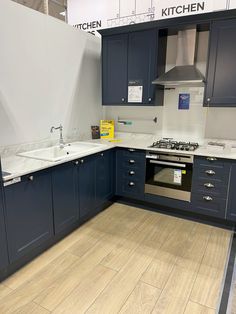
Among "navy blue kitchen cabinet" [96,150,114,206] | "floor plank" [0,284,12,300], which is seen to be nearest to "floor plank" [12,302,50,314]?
"floor plank" [0,284,12,300]

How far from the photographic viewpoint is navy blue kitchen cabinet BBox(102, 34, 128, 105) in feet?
10.4

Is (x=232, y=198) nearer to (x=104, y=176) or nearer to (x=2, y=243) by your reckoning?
(x=104, y=176)

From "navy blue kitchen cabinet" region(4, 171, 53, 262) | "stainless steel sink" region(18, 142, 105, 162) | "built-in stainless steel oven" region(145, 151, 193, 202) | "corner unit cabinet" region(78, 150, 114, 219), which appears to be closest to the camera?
"navy blue kitchen cabinet" region(4, 171, 53, 262)

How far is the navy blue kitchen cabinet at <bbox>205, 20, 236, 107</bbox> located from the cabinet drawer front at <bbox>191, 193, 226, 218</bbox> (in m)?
1.11

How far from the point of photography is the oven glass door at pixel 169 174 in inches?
110

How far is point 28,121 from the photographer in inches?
101

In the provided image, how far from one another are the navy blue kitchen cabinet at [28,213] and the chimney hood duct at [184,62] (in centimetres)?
185

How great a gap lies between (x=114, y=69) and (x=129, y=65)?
24cm

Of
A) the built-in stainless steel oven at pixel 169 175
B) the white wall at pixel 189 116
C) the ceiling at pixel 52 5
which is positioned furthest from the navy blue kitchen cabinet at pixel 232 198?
the ceiling at pixel 52 5

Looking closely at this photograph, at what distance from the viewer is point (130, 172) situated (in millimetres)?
3166

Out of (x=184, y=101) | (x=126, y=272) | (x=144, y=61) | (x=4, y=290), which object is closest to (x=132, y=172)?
(x=184, y=101)

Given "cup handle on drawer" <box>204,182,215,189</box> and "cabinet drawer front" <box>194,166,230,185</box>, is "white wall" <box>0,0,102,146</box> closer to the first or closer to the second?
"cabinet drawer front" <box>194,166,230,185</box>

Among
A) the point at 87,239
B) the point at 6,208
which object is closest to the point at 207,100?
the point at 87,239

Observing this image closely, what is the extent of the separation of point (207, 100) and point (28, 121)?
211cm
